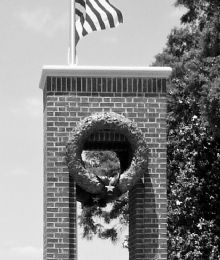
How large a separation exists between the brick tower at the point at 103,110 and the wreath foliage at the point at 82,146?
6.0 inches

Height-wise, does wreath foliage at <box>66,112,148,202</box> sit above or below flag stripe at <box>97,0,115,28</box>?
below

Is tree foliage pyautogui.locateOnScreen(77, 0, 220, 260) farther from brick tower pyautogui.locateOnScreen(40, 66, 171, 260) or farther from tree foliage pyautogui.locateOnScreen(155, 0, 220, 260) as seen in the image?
brick tower pyautogui.locateOnScreen(40, 66, 171, 260)

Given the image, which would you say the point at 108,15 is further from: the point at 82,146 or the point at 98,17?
the point at 82,146

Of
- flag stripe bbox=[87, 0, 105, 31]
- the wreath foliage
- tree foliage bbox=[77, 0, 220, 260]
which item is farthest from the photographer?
tree foliage bbox=[77, 0, 220, 260]

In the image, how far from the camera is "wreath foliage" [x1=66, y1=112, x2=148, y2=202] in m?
12.5

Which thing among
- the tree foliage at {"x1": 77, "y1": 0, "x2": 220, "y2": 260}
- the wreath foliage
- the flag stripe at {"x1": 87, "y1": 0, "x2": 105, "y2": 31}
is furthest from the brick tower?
the tree foliage at {"x1": 77, "y1": 0, "x2": 220, "y2": 260}

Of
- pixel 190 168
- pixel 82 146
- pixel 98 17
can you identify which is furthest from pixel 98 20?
pixel 190 168

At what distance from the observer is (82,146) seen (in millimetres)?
12672

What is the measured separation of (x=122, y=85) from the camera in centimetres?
1291

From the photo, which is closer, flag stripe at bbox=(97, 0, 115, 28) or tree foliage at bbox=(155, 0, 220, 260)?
flag stripe at bbox=(97, 0, 115, 28)

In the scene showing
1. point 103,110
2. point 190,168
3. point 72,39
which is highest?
point 72,39

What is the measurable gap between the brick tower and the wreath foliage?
152 mm

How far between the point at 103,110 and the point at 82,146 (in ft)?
2.11

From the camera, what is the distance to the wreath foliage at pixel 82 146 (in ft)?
41.0
